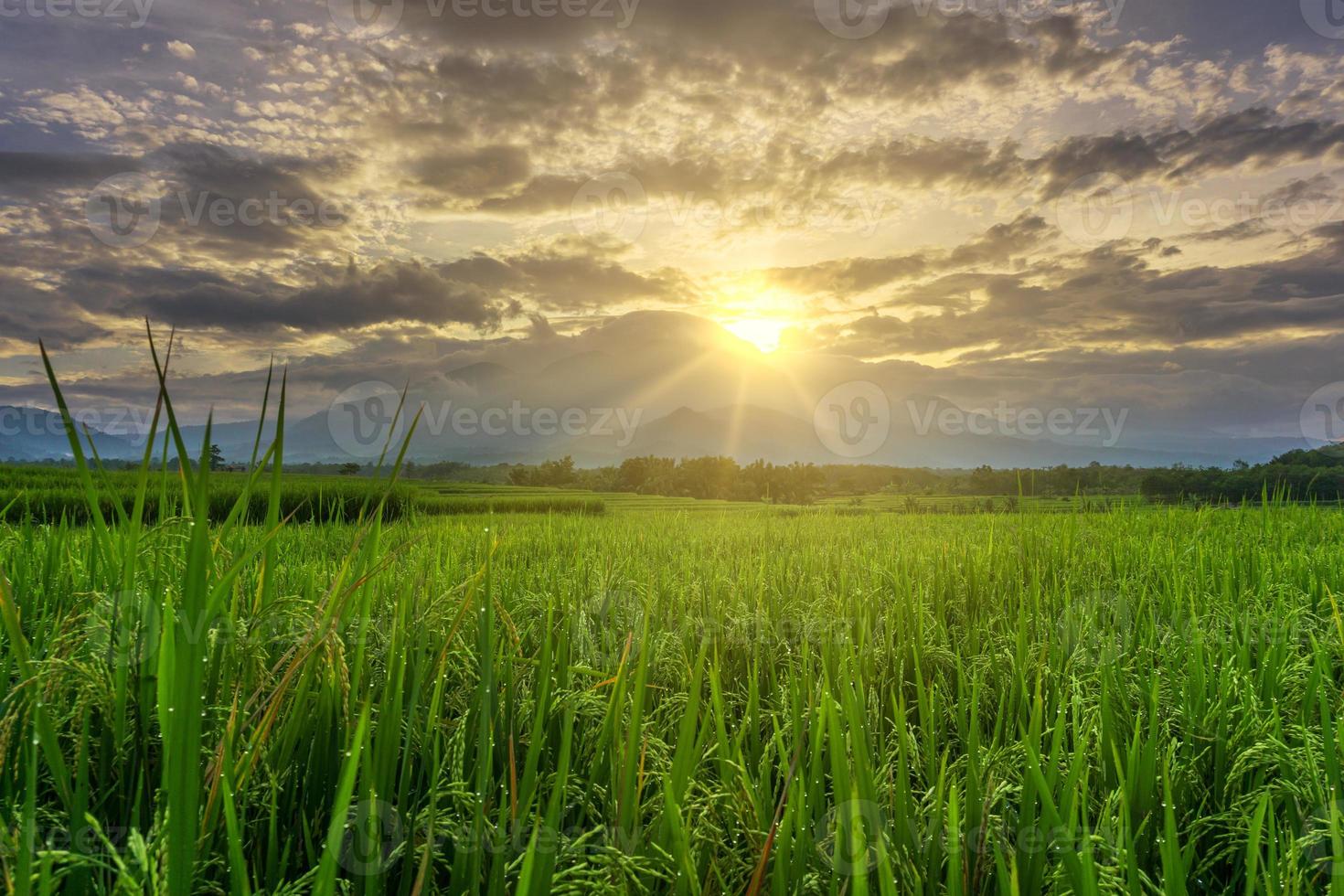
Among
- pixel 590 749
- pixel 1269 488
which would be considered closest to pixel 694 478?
pixel 1269 488

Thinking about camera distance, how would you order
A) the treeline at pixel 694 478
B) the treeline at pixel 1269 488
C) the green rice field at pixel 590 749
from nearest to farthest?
1. the green rice field at pixel 590 749
2. the treeline at pixel 1269 488
3. the treeline at pixel 694 478

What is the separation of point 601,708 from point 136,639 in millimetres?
1308

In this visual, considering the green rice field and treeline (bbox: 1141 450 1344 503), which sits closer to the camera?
the green rice field

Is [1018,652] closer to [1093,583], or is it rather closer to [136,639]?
[1093,583]

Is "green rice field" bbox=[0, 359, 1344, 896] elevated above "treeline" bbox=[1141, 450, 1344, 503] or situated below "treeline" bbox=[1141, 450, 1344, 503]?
below

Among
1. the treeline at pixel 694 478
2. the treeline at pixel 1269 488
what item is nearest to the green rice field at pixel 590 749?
the treeline at pixel 1269 488

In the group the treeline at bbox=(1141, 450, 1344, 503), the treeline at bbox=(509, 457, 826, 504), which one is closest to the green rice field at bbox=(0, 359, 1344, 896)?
the treeline at bbox=(1141, 450, 1344, 503)

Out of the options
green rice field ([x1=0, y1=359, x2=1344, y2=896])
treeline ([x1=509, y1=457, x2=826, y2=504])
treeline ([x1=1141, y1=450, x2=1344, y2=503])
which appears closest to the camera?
green rice field ([x1=0, y1=359, x2=1344, y2=896])

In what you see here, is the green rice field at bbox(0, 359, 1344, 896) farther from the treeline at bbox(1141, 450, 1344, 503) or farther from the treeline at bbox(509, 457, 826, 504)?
the treeline at bbox(509, 457, 826, 504)

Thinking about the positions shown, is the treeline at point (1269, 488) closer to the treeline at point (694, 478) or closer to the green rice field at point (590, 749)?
the green rice field at point (590, 749)

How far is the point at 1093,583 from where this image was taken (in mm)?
4625

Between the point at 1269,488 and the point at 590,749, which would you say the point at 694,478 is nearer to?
the point at 1269,488

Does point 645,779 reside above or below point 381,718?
below

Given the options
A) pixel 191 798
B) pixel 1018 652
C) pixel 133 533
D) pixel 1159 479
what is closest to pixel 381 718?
pixel 191 798
